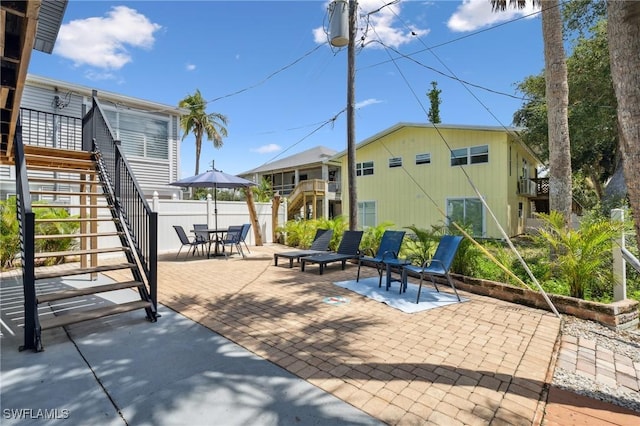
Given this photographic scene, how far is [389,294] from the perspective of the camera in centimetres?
552

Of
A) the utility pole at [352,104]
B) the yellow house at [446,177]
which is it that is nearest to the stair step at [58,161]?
the utility pole at [352,104]

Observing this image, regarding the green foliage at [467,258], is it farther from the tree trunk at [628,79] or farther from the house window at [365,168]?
the house window at [365,168]

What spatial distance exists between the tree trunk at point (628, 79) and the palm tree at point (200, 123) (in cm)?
2719

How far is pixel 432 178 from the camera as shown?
56.6ft

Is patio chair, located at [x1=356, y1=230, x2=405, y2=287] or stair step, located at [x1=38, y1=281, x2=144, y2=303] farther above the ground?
patio chair, located at [x1=356, y1=230, x2=405, y2=287]

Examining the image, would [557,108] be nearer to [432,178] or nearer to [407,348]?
[407,348]

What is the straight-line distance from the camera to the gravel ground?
258 cm

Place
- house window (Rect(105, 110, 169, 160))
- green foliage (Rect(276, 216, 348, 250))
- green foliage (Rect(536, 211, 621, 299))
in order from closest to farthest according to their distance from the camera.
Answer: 1. green foliage (Rect(536, 211, 621, 299))
2. green foliage (Rect(276, 216, 348, 250))
3. house window (Rect(105, 110, 169, 160))

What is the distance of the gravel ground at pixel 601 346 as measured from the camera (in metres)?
2.58

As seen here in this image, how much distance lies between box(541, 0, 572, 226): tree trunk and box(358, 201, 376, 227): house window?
41.5 feet

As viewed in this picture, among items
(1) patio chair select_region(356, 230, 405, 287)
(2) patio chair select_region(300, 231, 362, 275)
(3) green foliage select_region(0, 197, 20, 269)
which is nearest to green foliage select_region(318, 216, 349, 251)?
(2) patio chair select_region(300, 231, 362, 275)

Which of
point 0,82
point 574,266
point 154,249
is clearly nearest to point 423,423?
point 154,249

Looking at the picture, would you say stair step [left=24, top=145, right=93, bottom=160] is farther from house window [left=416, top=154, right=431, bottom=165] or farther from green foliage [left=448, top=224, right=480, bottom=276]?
house window [left=416, top=154, right=431, bottom=165]

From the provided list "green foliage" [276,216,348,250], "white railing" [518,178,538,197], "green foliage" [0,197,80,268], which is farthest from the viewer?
"white railing" [518,178,538,197]
